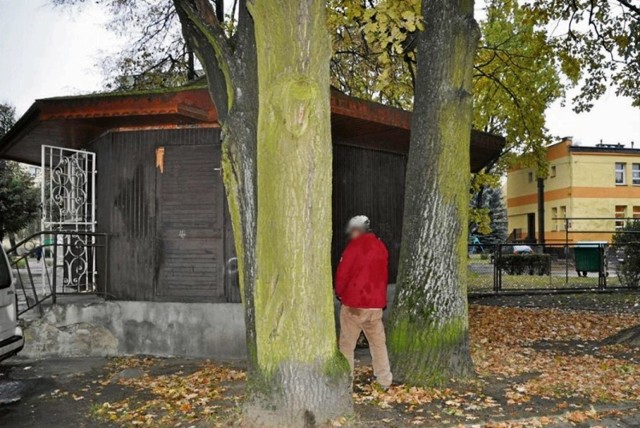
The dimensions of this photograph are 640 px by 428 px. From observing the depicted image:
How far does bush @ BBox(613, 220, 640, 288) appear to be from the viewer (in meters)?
18.2

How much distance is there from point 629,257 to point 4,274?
17.5 metres

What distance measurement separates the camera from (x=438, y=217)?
6734mm

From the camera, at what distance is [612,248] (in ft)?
63.8

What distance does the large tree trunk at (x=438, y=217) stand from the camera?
21.7ft

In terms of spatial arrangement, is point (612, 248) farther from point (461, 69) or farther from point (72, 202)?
point (72, 202)

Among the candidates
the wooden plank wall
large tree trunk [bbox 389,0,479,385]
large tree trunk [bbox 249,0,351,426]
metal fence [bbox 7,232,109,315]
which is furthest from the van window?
large tree trunk [bbox 389,0,479,385]

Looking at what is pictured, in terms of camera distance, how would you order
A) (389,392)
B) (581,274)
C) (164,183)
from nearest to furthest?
(389,392), (164,183), (581,274)

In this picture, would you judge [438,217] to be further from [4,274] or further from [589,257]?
[589,257]

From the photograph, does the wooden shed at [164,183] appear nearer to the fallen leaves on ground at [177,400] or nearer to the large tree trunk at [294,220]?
the fallen leaves on ground at [177,400]

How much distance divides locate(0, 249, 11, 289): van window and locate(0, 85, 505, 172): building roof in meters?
2.65

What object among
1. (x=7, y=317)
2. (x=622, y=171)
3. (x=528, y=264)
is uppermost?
(x=622, y=171)

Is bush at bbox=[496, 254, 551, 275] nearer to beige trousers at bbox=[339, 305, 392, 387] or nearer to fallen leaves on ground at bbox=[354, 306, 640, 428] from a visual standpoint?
fallen leaves on ground at bbox=[354, 306, 640, 428]

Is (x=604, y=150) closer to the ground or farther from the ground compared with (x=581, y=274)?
farther from the ground

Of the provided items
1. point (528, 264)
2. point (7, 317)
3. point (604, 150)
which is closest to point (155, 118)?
point (7, 317)
